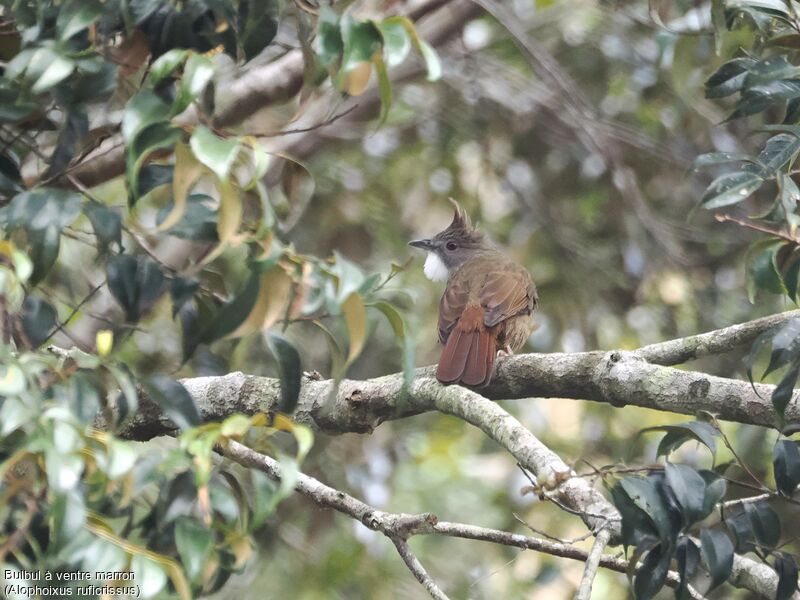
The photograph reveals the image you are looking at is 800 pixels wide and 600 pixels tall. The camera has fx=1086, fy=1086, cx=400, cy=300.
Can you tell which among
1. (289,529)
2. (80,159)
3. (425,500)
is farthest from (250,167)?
(425,500)

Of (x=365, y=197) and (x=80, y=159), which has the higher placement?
(x=80, y=159)

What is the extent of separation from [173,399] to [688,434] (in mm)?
1400

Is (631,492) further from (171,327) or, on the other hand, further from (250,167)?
(171,327)

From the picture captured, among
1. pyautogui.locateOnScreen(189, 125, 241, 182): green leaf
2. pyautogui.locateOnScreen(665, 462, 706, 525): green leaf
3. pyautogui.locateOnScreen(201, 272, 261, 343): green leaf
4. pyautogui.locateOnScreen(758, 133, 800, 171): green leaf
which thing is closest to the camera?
pyautogui.locateOnScreen(189, 125, 241, 182): green leaf

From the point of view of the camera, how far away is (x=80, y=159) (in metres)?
2.88

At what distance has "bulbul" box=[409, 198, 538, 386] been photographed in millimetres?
4847

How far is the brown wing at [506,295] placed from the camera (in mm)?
5844

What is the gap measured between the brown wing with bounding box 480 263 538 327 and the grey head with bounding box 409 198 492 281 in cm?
81

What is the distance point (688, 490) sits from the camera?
108 inches

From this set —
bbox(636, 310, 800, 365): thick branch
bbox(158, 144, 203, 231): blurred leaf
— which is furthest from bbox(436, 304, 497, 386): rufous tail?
bbox(158, 144, 203, 231): blurred leaf

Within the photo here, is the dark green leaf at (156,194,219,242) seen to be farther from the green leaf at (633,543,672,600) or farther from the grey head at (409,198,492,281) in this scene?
the grey head at (409,198,492,281)

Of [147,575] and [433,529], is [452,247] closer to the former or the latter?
[433,529]

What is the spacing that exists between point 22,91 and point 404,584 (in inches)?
194

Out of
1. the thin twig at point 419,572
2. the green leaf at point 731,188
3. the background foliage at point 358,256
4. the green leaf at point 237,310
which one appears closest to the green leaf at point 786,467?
the background foliage at point 358,256
